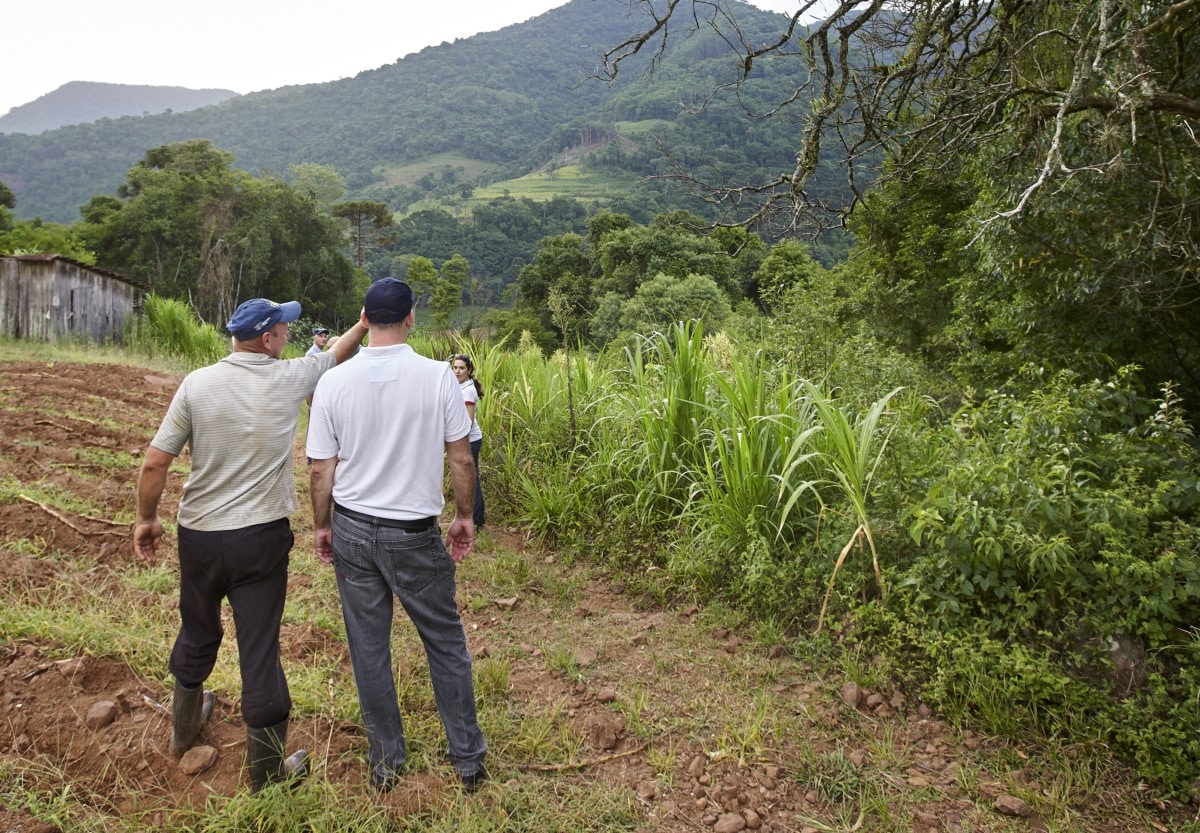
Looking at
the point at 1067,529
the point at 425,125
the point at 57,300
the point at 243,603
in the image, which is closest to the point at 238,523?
the point at 243,603

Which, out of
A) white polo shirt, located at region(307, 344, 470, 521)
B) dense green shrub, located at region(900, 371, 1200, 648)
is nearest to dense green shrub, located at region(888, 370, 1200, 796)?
dense green shrub, located at region(900, 371, 1200, 648)

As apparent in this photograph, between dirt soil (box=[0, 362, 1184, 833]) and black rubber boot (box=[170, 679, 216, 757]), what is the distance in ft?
0.21

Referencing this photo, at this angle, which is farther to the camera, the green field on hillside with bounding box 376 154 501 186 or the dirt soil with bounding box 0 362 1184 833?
the green field on hillside with bounding box 376 154 501 186

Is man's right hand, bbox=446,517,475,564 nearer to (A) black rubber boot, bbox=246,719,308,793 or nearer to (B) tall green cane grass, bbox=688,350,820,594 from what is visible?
(A) black rubber boot, bbox=246,719,308,793

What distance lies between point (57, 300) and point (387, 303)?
18969 mm

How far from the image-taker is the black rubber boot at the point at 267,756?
8.02 ft

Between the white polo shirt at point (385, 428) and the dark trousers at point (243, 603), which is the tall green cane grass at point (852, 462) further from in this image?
the dark trousers at point (243, 603)

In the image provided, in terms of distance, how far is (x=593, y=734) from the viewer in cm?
300

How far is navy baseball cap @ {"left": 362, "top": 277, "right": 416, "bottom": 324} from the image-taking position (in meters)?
2.48

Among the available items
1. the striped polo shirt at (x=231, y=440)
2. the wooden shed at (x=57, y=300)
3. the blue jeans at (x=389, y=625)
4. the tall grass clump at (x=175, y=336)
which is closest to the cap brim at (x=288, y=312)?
the striped polo shirt at (x=231, y=440)

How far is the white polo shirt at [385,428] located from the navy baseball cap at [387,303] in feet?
0.34

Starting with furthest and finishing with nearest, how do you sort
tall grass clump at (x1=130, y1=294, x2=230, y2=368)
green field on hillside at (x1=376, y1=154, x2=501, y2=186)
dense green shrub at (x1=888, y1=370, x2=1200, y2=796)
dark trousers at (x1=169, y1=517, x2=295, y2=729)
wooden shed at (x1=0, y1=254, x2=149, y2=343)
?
green field on hillside at (x1=376, y1=154, x2=501, y2=186) < tall grass clump at (x1=130, y1=294, x2=230, y2=368) < wooden shed at (x1=0, y1=254, x2=149, y2=343) < dense green shrub at (x1=888, y1=370, x2=1200, y2=796) < dark trousers at (x1=169, y1=517, x2=295, y2=729)

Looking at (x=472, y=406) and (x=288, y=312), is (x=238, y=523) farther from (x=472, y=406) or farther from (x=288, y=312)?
(x=472, y=406)

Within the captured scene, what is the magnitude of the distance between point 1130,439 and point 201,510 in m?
4.30
